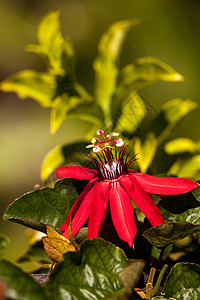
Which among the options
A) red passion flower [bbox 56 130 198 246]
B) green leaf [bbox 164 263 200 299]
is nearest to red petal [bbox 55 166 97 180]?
red passion flower [bbox 56 130 198 246]

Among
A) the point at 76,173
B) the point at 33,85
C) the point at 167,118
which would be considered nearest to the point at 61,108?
the point at 33,85

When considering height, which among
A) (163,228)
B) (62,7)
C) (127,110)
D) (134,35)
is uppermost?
(62,7)

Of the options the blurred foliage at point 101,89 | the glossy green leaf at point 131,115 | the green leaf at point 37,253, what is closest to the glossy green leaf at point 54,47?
the blurred foliage at point 101,89

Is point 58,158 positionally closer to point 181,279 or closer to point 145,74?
point 145,74

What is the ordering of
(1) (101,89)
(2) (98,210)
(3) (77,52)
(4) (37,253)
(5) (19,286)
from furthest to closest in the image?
1. (3) (77,52)
2. (1) (101,89)
3. (4) (37,253)
4. (2) (98,210)
5. (5) (19,286)

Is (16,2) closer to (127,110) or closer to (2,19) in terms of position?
(2,19)

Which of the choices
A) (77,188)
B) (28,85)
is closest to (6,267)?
(77,188)
